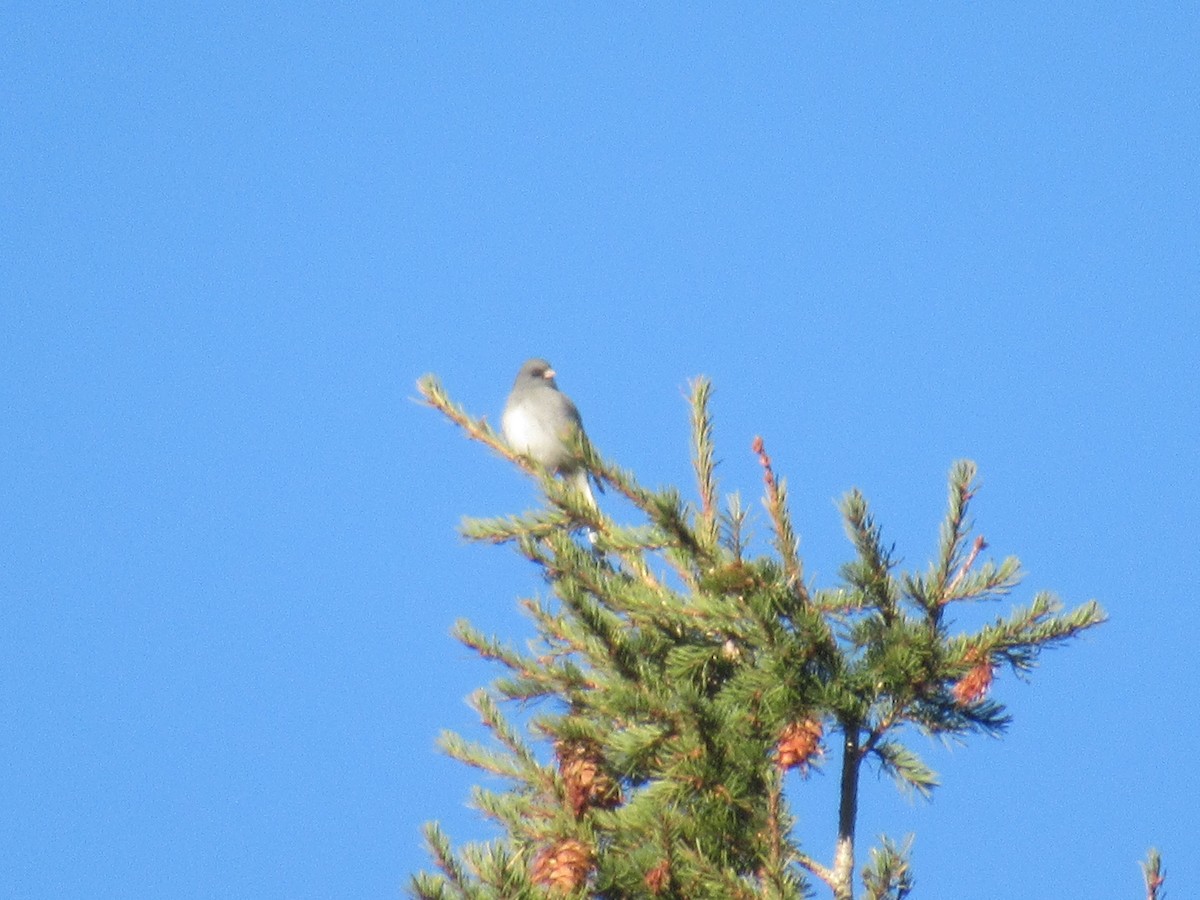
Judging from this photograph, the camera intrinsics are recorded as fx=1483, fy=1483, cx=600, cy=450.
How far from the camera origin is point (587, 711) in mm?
2949

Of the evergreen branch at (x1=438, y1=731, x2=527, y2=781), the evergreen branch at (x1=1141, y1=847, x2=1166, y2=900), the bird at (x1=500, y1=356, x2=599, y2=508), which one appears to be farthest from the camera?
the bird at (x1=500, y1=356, x2=599, y2=508)

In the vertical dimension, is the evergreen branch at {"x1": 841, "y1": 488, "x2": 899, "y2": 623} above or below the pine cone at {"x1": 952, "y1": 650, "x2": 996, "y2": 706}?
above

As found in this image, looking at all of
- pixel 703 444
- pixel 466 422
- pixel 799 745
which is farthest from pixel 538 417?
pixel 799 745

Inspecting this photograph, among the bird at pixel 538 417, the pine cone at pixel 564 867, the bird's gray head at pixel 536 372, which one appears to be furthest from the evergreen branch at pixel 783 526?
the bird's gray head at pixel 536 372

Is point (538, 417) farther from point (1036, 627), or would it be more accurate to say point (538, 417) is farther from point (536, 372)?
point (1036, 627)

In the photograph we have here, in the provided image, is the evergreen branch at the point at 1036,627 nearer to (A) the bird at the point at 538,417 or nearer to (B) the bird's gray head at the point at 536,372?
(A) the bird at the point at 538,417

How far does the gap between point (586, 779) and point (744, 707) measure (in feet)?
1.20

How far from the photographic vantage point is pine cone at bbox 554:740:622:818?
279cm

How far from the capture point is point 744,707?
2.62 m

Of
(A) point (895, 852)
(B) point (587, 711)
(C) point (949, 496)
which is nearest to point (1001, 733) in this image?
(A) point (895, 852)

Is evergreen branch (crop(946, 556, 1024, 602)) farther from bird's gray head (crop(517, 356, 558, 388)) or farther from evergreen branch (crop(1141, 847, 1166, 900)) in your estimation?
bird's gray head (crop(517, 356, 558, 388))

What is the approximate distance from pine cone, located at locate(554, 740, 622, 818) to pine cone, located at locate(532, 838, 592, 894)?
0.55ft

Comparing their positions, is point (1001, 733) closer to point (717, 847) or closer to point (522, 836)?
point (717, 847)

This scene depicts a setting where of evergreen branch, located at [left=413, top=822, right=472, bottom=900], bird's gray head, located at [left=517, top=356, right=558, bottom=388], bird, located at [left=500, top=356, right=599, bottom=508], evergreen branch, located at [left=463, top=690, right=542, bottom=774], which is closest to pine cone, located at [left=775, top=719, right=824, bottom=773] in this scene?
evergreen branch, located at [left=413, top=822, right=472, bottom=900]
